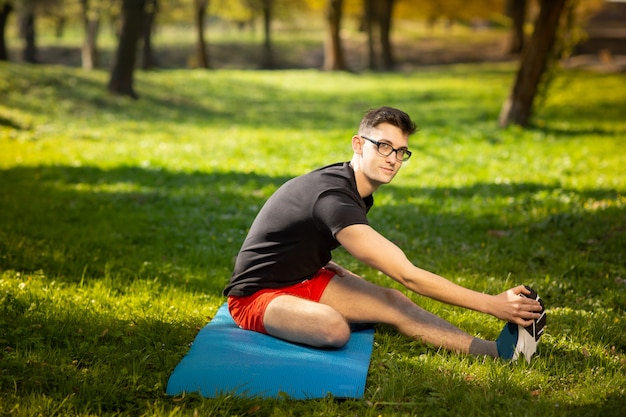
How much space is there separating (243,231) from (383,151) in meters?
3.94

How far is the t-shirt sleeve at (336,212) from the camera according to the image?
470 cm

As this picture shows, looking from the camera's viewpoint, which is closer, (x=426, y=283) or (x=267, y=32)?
(x=426, y=283)

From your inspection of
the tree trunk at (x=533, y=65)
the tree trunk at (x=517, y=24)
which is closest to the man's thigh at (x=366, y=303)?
the tree trunk at (x=533, y=65)

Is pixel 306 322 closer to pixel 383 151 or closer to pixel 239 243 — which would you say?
pixel 383 151

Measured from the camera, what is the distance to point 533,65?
1591cm

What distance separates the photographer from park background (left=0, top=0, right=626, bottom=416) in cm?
451

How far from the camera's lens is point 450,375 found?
4.70 metres

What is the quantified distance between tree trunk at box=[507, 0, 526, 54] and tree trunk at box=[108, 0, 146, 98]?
84.5 ft

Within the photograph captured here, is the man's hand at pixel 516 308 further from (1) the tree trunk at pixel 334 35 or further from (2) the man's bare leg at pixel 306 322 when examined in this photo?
(1) the tree trunk at pixel 334 35

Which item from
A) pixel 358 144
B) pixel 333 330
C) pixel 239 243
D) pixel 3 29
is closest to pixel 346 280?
pixel 333 330

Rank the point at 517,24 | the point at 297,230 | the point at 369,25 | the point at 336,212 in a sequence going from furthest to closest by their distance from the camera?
the point at 517,24 < the point at 369,25 < the point at 297,230 < the point at 336,212

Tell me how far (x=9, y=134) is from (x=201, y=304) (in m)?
10.6

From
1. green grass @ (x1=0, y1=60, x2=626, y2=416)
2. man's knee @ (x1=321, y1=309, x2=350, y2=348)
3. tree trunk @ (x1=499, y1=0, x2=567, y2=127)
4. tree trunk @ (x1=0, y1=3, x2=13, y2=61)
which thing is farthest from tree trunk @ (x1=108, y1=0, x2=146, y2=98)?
man's knee @ (x1=321, y1=309, x2=350, y2=348)

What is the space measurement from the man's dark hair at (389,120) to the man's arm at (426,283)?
783 mm
